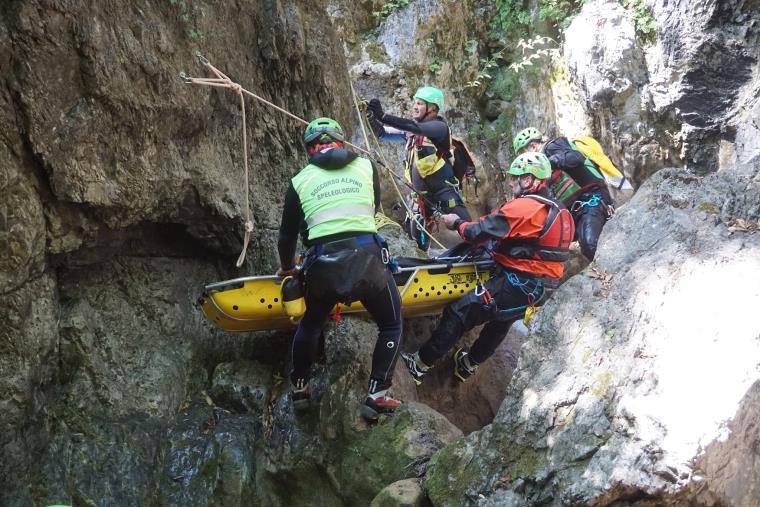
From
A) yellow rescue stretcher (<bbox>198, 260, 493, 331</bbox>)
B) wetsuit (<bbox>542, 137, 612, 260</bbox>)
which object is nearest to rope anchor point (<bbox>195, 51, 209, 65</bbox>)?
yellow rescue stretcher (<bbox>198, 260, 493, 331</bbox>)

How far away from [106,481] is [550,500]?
3103mm

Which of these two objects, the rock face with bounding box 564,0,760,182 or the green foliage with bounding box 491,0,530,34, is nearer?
the rock face with bounding box 564,0,760,182

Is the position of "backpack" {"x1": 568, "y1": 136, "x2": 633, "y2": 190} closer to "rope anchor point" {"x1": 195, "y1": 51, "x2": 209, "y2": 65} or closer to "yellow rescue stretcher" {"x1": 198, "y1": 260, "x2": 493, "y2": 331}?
"yellow rescue stretcher" {"x1": 198, "y1": 260, "x2": 493, "y2": 331}

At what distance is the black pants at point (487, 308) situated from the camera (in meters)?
5.50

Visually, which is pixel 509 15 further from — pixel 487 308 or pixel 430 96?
pixel 487 308

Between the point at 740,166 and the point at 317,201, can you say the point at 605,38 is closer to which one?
the point at 740,166

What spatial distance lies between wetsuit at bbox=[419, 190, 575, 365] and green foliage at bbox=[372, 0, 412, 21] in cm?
634

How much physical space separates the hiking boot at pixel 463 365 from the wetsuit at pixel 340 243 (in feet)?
5.66

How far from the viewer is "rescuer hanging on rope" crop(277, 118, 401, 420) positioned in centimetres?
423

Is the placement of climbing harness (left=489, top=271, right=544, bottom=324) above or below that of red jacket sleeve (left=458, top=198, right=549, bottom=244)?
below

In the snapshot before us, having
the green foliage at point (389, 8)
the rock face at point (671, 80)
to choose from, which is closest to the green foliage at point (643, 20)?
the rock face at point (671, 80)

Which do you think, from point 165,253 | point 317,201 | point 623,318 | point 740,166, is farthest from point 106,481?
point 740,166

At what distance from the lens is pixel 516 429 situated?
331cm

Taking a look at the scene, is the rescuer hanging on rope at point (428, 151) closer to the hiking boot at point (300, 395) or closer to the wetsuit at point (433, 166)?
the wetsuit at point (433, 166)
